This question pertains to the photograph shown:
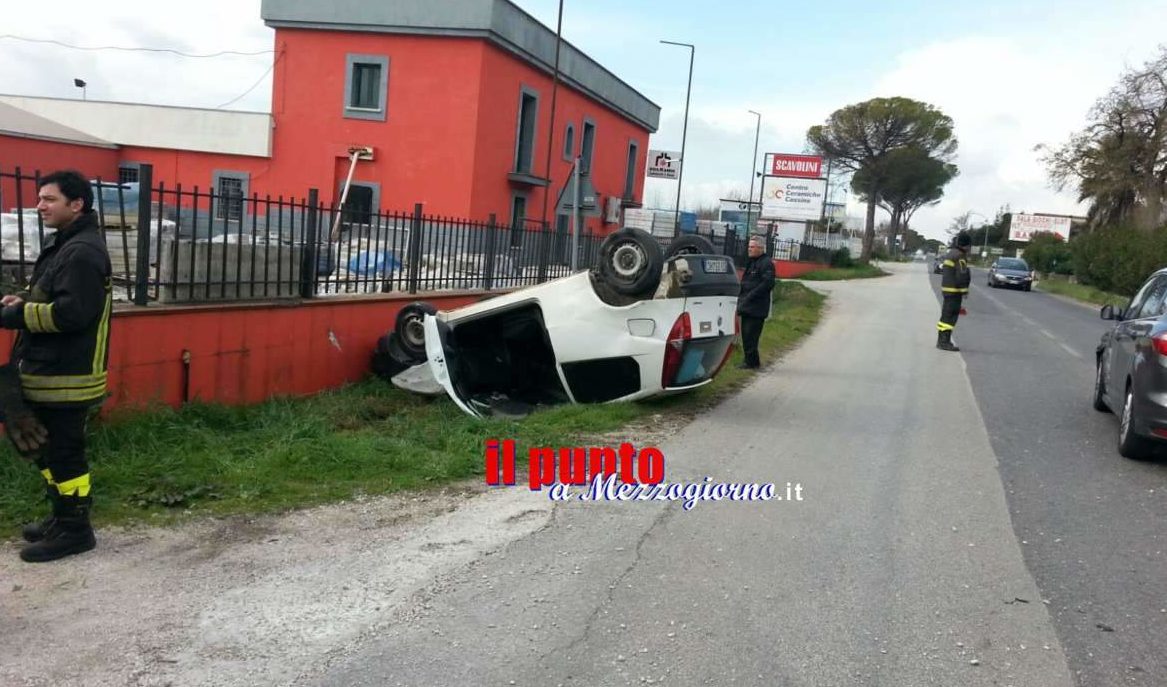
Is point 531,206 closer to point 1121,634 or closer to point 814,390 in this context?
point 814,390

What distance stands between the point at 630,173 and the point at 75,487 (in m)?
35.7

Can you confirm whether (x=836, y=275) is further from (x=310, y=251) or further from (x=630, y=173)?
(x=310, y=251)

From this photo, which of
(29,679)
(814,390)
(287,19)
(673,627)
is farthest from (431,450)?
(287,19)

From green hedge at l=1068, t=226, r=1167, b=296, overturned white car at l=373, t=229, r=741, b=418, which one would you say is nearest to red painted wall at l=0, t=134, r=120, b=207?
overturned white car at l=373, t=229, r=741, b=418

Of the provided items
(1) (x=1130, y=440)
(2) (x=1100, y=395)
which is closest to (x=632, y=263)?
(1) (x=1130, y=440)

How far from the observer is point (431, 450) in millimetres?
6441

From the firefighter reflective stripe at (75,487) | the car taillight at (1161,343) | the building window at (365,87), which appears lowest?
the firefighter reflective stripe at (75,487)

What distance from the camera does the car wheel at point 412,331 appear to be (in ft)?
29.0

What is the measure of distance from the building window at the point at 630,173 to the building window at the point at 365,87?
14.3m

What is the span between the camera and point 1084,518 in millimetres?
5625

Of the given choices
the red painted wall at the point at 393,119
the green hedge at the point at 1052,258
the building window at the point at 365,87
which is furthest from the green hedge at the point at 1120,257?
the building window at the point at 365,87

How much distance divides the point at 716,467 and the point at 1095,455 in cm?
329

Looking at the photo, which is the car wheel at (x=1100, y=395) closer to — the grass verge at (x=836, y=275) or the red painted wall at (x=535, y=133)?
the red painted wall at (x=535, y=133)

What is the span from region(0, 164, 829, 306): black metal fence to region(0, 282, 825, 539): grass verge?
104cm
